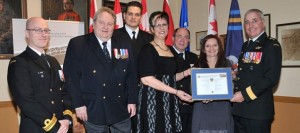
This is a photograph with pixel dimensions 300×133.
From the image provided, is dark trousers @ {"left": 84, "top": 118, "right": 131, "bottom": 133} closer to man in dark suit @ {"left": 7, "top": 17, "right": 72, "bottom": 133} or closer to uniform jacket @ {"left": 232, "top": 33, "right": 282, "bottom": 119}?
man in dark suit @ {"left": 7, "top": 17, "right": 72, "bottom": 133}

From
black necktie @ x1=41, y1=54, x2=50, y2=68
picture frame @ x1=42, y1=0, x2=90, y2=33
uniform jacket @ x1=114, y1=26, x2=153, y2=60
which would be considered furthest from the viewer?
picture frame @ x1=42, y1=0, x2=90, y2=33

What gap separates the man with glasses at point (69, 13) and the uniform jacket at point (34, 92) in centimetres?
209

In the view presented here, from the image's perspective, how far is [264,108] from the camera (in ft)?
8.30

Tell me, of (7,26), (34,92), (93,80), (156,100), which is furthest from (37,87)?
(7,26)

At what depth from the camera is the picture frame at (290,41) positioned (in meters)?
3.71

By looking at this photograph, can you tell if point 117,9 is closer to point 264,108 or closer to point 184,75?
point 184,75

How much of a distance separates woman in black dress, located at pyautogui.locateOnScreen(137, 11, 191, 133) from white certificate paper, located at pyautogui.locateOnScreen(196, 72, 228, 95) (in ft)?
0.52

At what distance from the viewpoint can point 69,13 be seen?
4.16 m

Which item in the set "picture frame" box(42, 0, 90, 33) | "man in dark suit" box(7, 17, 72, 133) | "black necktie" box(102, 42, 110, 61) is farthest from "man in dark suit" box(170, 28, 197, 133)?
"picture frame" box(42, 0, 90, 33)

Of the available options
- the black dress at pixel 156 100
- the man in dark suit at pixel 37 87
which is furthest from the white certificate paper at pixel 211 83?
the man in dark suit at pixel 37 87

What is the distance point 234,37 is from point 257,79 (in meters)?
1.38

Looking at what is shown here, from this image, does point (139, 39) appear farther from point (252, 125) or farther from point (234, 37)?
point (234, 37)

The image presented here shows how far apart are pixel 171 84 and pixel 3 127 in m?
2.35

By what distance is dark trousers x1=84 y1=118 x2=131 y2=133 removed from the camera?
2.23 metres
